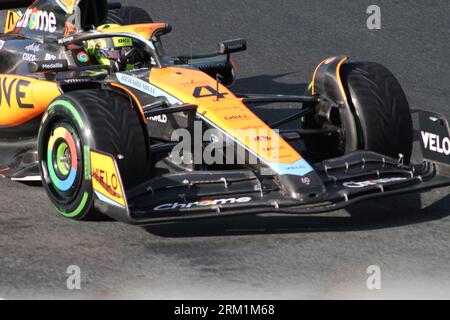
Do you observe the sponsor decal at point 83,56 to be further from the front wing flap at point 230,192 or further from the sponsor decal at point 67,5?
the front wing flap at point 230,192

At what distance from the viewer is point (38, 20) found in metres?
10.2

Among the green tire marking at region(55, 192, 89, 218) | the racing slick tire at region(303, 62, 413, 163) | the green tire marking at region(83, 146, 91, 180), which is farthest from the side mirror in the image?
the green tire marking at region(55, 192, 89, 218)

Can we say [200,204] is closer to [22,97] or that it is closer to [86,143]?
[86,143]

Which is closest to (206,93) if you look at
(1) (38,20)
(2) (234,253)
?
(2) (234,253)

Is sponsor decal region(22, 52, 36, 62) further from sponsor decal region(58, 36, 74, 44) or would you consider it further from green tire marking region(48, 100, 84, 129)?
green tire marking region(48, 100, 84, 129)

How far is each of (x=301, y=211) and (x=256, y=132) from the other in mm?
805

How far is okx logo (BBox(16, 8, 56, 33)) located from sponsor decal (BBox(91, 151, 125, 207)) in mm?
2940

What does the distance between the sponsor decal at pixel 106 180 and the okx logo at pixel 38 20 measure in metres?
2.94

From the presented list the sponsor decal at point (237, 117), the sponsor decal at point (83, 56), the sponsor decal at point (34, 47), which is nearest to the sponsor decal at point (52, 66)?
the sponsor decal at point (83, 56)

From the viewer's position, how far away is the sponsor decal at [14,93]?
29.8 feet

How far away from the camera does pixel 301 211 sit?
7.31 meters

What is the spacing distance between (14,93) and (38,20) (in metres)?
1.27

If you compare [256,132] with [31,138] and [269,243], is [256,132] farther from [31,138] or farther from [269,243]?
[31,138]

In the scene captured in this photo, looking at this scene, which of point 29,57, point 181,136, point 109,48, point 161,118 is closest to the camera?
point 181,136
